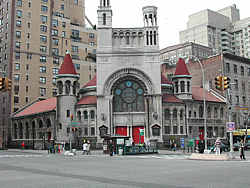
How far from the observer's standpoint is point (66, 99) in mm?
57438

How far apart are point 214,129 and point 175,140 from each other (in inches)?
411

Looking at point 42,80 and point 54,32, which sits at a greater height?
point 54,32

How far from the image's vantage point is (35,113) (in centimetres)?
6506


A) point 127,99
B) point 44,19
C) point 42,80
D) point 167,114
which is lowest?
point 167,114

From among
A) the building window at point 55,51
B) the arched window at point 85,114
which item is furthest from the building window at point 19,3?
the arched window at point 85,114

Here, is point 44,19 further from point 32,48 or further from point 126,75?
point 126,75

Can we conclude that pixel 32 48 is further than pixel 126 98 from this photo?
Yes

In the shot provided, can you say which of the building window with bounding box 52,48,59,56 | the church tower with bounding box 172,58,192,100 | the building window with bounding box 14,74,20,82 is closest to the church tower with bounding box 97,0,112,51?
the church tower with bounding box 172,58,192,100

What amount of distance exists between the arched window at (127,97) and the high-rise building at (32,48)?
29387mm

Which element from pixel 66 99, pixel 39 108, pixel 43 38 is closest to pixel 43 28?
pixel 43 38

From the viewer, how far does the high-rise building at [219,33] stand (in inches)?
6358

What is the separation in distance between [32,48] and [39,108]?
18196mm

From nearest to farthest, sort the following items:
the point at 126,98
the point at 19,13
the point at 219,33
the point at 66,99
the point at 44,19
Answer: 1. the point at 126,98
2. the point at 66,99
3. the point at 19,13
4. the point at 44,19
5. the point at 219,33

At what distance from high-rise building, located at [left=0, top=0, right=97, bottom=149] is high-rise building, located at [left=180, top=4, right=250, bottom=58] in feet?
298
